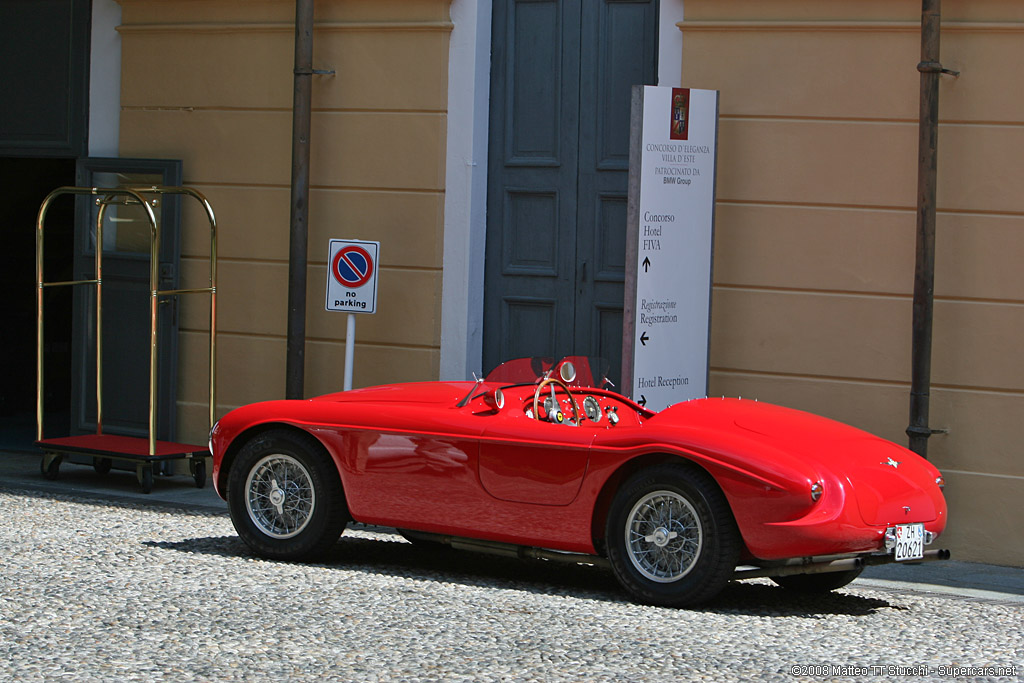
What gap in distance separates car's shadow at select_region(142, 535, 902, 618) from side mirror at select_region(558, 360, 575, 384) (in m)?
1.02

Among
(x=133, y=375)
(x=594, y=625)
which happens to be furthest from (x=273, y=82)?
(x=594, y=625)

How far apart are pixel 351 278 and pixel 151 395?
1.62m

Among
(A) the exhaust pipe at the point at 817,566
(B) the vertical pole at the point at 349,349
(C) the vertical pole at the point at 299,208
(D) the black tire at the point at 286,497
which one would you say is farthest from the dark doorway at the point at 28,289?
(A) the exhaust pipe at the point at 817,566

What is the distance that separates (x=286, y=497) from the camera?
7.14m

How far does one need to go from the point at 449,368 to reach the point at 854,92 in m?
3.48

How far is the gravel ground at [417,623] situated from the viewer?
198 inches

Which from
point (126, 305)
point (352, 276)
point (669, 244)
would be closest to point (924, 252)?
point (669, 244)

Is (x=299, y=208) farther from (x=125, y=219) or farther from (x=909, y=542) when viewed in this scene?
(x=909, y=542)

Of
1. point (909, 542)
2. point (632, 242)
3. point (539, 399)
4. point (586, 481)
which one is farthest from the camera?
point (632, 242)

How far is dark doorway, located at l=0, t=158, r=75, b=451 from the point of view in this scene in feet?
46.1

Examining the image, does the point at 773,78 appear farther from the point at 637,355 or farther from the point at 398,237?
the point at 398,237

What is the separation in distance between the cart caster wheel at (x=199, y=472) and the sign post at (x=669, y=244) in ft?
10.9

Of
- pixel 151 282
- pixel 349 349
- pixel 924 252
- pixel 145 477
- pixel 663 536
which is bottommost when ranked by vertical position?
pixel 145 477

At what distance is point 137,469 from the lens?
9562 mm
